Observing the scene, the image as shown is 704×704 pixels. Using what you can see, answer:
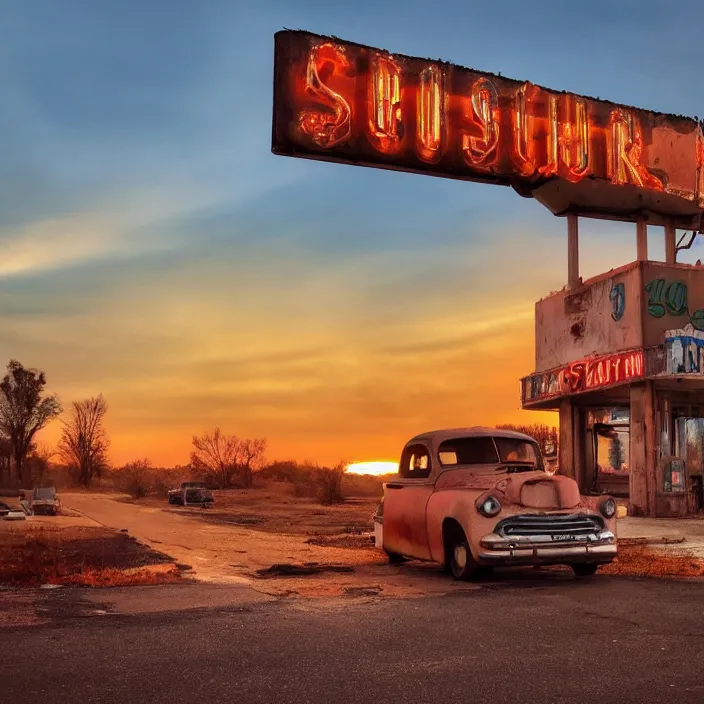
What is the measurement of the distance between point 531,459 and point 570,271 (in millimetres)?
20944

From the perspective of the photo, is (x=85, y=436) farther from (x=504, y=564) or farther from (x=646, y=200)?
(x=504, y=564)

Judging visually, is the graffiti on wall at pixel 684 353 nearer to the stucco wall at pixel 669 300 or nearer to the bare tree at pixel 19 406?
the stucco wall at pixel 669 300

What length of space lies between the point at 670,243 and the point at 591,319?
164 inches

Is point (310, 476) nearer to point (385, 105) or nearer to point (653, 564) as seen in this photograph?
point (385, 105)

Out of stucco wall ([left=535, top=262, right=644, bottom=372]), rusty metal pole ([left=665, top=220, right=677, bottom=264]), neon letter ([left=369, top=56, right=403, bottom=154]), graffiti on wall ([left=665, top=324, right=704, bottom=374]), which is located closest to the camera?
neon letter ([left=369, top=56, right=403, bottom=154])

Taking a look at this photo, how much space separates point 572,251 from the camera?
105 ft

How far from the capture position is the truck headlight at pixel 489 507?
10.4 m

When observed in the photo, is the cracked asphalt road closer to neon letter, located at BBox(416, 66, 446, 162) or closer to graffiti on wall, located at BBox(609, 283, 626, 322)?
neon letter, located at BBox(416, 66, 446, 162)

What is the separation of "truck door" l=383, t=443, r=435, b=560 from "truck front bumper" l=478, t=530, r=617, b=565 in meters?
1.48

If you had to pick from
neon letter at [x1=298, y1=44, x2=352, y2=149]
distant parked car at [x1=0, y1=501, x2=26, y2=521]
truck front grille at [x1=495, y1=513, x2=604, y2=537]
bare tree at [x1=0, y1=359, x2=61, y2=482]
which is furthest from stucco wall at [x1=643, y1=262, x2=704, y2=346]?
bare tree at [x1=0, y1=359, x2=61, y2=482]

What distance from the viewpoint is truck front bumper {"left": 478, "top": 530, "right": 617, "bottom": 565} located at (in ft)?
33.9

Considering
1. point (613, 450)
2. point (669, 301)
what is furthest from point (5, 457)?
point (669, 301)

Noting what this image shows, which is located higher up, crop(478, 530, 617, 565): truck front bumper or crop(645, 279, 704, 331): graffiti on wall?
crop(645, 279, 704, 331): graffiti on wall

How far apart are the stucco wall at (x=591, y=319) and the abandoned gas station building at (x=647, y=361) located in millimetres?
36
